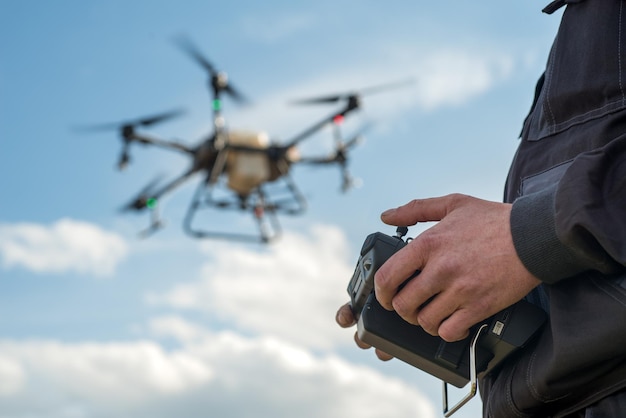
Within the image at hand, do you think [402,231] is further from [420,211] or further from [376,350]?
[376,350]

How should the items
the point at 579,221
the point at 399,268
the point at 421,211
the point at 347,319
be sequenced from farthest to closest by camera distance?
the point at 347,319, the point at 421,211, the point at 399,268, the point at 579,221

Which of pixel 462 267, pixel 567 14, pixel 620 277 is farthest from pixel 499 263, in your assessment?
pixel 567 14

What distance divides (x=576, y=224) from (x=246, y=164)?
2209 cm

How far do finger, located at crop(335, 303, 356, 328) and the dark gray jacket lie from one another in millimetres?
335

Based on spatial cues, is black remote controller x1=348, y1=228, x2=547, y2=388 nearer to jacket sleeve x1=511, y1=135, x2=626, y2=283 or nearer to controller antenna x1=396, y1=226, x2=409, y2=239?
controller antenna x1=396, y1=226, x2=409, y2=239

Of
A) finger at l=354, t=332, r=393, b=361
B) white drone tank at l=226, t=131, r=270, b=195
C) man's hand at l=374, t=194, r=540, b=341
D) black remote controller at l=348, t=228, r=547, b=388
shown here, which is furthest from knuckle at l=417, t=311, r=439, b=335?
white drone tank at l=226, t=131, r=270, b=195

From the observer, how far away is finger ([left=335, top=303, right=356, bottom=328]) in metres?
Answer: 1.85

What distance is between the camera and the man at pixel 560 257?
54.2 inches

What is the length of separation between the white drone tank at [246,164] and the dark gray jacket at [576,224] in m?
21.7

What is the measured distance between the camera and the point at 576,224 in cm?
135

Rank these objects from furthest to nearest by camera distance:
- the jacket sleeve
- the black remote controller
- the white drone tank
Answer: the white drone tank < the black remote controller < the jacket sleeve

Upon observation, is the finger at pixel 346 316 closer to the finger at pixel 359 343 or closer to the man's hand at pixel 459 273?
the finger at pixel 359 343

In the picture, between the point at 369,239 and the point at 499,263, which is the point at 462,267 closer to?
the point at 499,263

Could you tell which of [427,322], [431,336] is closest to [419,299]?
[427,322]
